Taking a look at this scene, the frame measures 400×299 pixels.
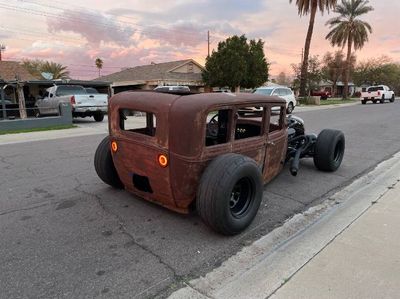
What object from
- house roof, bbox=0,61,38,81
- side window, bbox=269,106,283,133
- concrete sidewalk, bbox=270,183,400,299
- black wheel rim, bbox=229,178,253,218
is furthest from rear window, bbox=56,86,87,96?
concrete sidewalk, bbox=270,183,400,299

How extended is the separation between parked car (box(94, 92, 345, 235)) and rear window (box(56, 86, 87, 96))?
13465 millimetres

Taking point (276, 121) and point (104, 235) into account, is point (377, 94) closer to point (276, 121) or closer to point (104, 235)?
point (276, 121)

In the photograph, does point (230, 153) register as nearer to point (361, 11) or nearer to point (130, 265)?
point (130, 265)

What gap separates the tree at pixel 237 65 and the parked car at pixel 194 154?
34433 millimetres

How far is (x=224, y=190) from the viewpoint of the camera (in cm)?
336

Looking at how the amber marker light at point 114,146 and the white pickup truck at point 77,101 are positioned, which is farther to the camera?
the white pickup truck at point 77,101

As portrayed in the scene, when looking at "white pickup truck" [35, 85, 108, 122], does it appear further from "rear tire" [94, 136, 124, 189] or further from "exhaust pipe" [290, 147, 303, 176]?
"exhaust pipe" [290, 147, 303, 176]

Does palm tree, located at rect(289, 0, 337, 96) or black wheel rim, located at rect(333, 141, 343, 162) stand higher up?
palm tree, located at rect(289, 0, 337, 96)

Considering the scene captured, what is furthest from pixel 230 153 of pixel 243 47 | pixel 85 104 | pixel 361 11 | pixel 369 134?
pixel 361 11

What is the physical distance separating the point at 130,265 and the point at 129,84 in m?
40.1

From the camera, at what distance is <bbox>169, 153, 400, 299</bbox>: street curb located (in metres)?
2.78

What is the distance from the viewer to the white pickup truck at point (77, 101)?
631 inches

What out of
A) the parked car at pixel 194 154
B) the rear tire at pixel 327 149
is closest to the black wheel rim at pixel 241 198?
the parked car at pixel 194 154

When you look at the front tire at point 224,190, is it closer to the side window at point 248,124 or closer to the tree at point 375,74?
the side window at point 248,124
